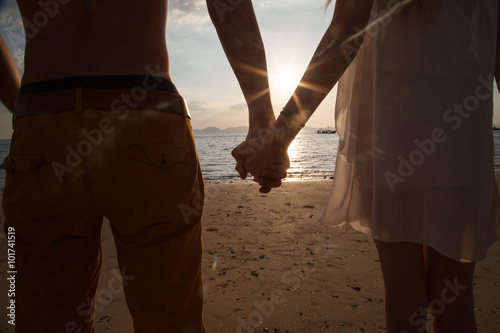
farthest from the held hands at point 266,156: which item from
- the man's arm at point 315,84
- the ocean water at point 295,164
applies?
the ocean water at point 295,164

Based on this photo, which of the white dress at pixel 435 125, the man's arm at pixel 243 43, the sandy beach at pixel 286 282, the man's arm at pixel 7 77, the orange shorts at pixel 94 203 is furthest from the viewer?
the sandy beach at pixel 286 282

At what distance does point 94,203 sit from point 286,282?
7.60 ft

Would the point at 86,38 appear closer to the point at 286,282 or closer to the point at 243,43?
the point at 243,43

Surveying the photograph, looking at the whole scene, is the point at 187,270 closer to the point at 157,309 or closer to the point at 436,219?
the point at 157,309

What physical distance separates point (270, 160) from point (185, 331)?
77cm

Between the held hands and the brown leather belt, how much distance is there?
0.48m

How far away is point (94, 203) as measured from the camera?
1.00 metres

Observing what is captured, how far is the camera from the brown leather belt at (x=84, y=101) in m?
1.00

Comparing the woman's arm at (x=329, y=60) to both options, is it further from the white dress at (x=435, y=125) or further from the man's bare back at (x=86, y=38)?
the man's bare back at (x=86, y=38)

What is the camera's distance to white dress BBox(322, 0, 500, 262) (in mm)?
1119

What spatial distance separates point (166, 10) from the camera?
46.3 inches

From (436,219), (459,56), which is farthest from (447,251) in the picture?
(459,56)

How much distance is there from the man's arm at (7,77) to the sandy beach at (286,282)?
72.2 inches

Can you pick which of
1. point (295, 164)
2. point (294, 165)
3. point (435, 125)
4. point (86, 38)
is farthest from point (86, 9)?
point (295, 164)
